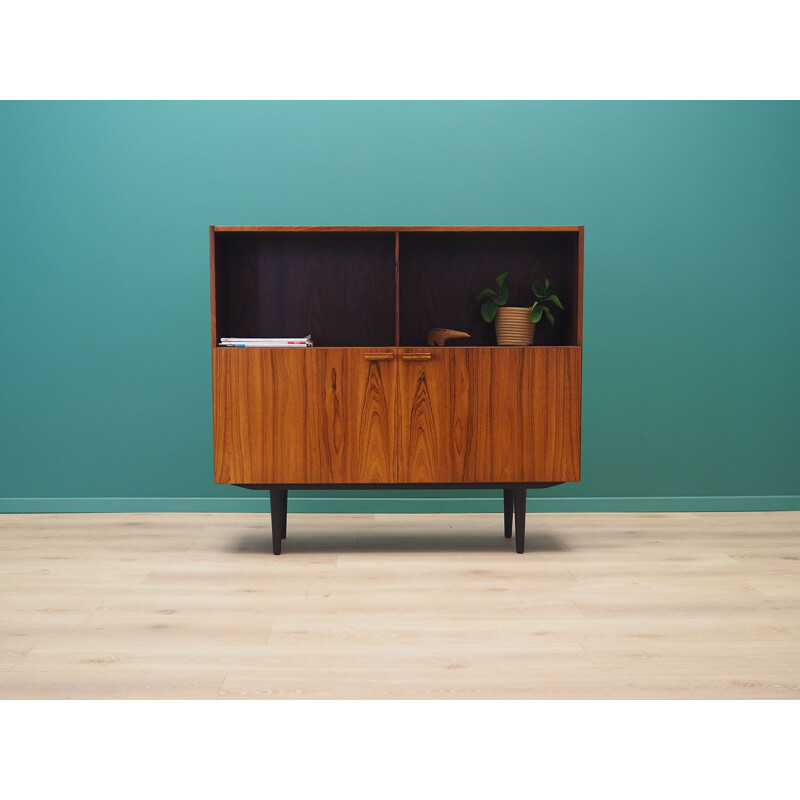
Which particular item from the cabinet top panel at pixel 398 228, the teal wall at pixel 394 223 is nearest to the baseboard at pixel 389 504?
the teal wall at pixel 394 223

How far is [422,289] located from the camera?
3.40m

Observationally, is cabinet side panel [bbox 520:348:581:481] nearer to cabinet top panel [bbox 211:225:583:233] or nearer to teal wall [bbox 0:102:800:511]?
cabinet top panel [bbox 211:225:583:233]

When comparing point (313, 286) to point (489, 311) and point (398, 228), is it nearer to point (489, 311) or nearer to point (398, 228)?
point (398, 228)

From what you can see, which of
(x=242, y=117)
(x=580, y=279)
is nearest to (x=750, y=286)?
(x=580, y=279)

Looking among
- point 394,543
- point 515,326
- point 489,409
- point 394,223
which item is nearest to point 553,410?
point 489,409

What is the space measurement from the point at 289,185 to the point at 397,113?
0.58 m

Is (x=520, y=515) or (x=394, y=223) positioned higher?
(x=394, y=223)

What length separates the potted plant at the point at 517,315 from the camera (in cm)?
317

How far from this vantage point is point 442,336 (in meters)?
3.17

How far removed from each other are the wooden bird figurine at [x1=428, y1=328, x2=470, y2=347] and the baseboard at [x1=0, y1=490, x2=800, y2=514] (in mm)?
886

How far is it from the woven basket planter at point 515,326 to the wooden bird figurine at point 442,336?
0.15 metres

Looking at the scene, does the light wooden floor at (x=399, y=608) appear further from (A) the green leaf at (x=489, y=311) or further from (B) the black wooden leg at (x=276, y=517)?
(A) the green leaf at (x=489, y=311)

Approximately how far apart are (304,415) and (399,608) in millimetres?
865

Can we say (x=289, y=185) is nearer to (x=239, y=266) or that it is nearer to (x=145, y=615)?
(x=239, y=266)
